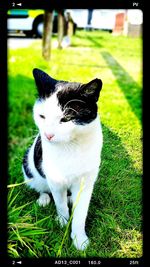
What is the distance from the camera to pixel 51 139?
1182mm

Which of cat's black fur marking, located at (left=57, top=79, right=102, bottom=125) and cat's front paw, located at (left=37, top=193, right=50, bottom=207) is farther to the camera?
cat's front paw, located at (left=37, top=193, right=50, bottom=207)

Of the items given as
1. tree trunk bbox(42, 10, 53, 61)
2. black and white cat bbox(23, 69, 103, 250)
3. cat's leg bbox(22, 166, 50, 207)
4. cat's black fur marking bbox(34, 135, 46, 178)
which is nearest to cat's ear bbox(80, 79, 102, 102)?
black and white cat bbox(23, 69, 103, 250)

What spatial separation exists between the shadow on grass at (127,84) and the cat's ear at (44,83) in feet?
0.87

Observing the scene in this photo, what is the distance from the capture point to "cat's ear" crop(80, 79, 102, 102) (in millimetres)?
1158

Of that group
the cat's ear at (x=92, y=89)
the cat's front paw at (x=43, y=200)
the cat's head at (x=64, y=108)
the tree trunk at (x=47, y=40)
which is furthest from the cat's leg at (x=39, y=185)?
the tree trunk at (x=47, y=40)

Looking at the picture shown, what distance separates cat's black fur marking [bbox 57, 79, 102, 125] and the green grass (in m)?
0.07

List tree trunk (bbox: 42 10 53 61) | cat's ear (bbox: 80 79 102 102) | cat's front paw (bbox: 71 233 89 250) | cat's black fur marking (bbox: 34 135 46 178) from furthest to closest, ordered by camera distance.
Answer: tree trunk (bbox: 42 10 53 61) < cat's black fur marking (bbox: 34 135 46 178) < cat's front paw (bbox: 71 233 89 250) < cat's ear (bbox: 80 79 102 102)

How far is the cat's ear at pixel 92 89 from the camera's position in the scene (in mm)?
1158

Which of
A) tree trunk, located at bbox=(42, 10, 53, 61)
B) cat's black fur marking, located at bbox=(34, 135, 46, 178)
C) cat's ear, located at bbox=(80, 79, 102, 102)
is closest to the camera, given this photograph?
cat's ear, located at bbox=(80, 79, 102, 102)

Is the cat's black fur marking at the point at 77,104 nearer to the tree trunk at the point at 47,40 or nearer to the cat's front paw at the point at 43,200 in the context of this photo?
the cat's front paw at the point at 43,200

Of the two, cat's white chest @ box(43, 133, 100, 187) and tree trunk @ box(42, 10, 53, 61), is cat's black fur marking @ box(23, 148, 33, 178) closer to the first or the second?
cat's white chest @ box(43, 133, 100, 187)
